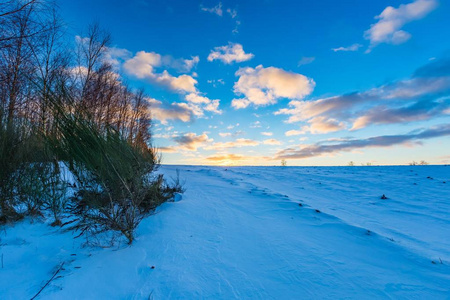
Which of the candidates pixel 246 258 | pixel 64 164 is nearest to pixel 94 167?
pixel 64 164

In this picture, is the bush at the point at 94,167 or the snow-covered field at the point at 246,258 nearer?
the snow-covered field at the point at 246,258

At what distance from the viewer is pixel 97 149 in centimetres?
256

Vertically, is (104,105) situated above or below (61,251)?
above

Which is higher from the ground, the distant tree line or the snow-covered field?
the distant tree line

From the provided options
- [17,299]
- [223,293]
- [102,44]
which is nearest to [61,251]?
[17,299]

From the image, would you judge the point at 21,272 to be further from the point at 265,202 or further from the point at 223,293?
the point at 265,202

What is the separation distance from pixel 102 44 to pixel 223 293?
1484cm

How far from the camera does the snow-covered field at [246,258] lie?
1.92 meters

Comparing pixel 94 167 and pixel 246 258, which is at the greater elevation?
pixel 94 167

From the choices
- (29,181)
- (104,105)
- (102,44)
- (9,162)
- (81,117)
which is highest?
(102,44)

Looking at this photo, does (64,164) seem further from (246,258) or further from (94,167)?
(246,258)

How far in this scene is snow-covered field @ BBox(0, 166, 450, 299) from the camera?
1.92 meters

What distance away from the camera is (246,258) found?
2486mm

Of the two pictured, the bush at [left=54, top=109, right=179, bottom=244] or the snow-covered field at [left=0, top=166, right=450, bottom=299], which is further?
the bush at [left=54, top=109, right=179, bottom=244]
